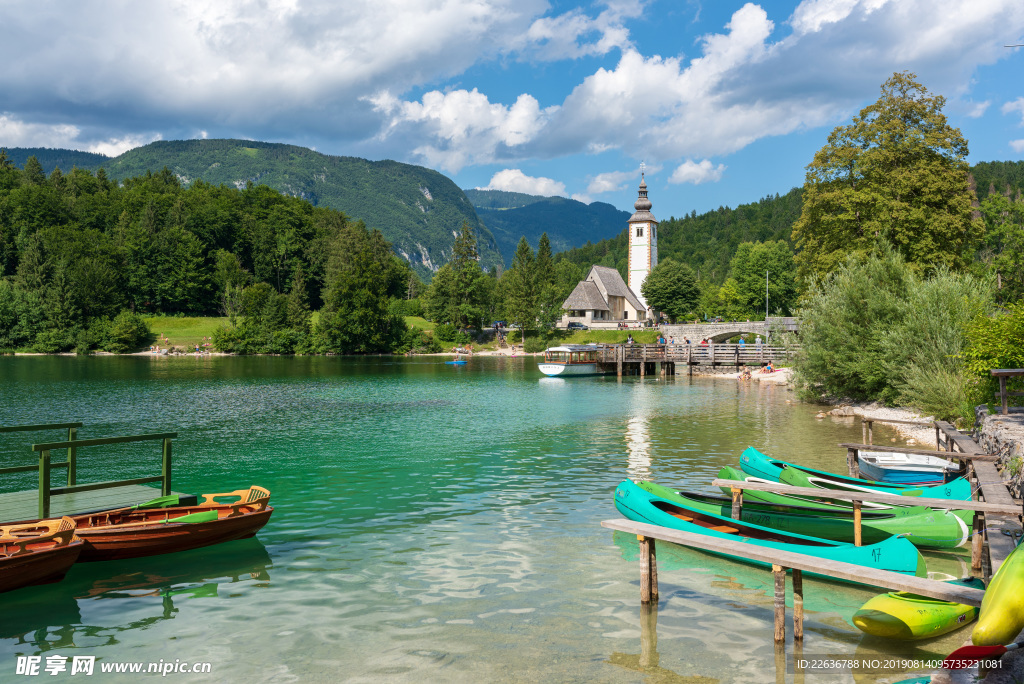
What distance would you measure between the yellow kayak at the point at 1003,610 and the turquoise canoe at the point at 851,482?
271 inches

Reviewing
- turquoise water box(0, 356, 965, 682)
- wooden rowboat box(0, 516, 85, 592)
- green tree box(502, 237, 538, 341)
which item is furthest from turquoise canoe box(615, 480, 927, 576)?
green tree box(502, 237, 538, 341)

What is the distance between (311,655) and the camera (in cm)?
838

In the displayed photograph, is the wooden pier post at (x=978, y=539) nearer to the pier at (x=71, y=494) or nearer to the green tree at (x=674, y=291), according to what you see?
the pier at (x=71, y=494)

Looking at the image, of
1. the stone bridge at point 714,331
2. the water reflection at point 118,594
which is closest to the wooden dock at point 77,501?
the water reflection at point 118,594

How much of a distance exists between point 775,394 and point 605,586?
37115 millimetres

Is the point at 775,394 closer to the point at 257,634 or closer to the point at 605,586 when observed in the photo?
the point at 605,586

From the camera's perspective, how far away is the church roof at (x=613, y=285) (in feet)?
394

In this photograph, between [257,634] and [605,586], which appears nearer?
[257,634]

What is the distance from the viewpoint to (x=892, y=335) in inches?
1116

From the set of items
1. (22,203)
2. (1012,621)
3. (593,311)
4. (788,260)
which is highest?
(22,203)

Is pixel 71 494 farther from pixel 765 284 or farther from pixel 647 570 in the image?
pixel 765 284

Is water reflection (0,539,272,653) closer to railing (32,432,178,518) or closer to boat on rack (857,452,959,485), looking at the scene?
railing (32,432,178,518)

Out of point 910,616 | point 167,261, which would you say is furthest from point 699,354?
point 167,261

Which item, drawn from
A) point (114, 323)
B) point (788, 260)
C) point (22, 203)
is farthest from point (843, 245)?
point (22, 203)
